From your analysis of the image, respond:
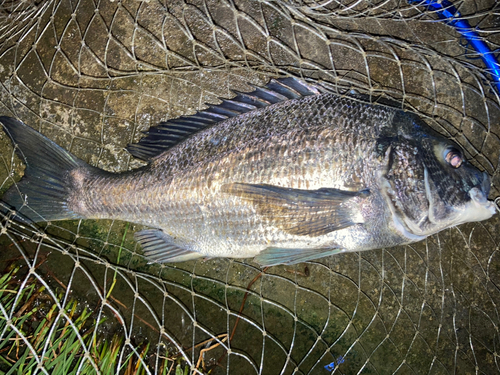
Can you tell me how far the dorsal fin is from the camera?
97.7 inches

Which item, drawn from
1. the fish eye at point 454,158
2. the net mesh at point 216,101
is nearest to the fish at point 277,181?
the fish eye at point 454,158

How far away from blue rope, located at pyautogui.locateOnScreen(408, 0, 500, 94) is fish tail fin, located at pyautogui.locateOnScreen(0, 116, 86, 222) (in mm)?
2925

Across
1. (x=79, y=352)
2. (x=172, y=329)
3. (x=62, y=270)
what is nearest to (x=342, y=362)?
(x=172, y=329)

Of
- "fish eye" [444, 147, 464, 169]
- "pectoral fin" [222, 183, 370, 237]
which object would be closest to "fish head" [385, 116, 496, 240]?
"fish eye" [444, 147, 464, 169]

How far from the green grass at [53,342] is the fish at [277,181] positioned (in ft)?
2.32

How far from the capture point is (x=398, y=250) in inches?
115

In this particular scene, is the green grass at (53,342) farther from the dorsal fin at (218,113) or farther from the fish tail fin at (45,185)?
the dorsal fin at (218,113)

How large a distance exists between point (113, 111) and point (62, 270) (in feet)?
4.56

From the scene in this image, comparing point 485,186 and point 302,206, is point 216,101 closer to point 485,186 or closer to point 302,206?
point 302,206

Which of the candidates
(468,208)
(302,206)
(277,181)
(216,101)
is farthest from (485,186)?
(216,101)

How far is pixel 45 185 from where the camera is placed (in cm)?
256

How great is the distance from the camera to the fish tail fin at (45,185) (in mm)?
2541

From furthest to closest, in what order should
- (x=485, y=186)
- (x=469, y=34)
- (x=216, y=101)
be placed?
(x=216, y=101) → (x=469, y=34) → (x=485, y=186)

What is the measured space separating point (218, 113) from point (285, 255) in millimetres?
1120
